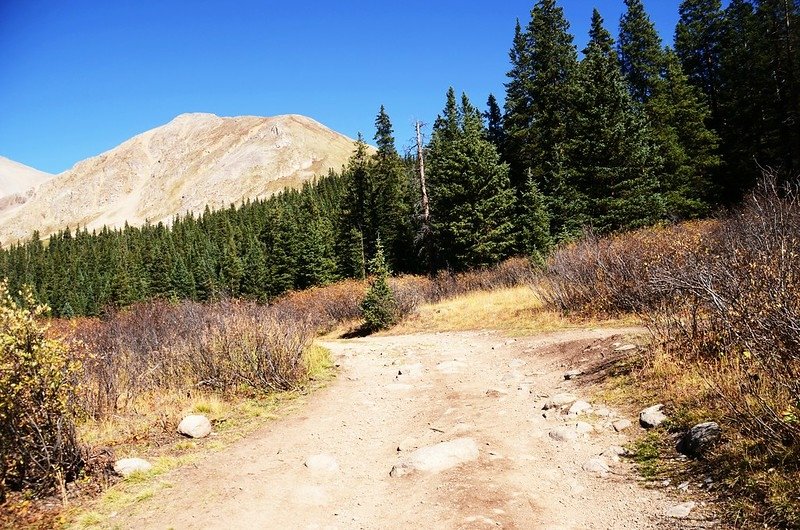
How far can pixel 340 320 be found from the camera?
2456 centimetres

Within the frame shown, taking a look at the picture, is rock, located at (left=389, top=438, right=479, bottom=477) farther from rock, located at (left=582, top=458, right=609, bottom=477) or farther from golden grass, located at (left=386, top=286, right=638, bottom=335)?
golden grass, located at (left=386, top=286, right=638, bottom=335)

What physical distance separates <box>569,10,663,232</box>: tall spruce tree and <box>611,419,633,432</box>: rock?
2281 cm

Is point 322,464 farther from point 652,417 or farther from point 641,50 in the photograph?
point 641,50

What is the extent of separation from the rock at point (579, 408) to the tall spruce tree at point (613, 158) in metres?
22.2

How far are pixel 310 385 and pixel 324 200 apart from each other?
10133cm

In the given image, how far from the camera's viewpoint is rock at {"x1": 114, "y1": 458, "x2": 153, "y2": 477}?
5.60m

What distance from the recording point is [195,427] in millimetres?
6961

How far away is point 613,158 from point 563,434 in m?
25.5

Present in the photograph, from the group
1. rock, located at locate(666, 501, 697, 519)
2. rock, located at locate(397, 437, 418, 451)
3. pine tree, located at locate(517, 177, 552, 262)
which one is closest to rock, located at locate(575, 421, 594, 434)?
rock, located at locate(666, 501, 697, 519)

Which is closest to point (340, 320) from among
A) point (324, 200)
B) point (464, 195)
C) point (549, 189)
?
point (464, 195)

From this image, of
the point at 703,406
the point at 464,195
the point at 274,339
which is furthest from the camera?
the point at 464,195

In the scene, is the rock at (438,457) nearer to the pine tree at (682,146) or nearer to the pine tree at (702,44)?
the pine tree at (682,146)

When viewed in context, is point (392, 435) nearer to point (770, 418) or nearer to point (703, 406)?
point (703, 406)

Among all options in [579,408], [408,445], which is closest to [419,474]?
[408,445]
